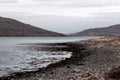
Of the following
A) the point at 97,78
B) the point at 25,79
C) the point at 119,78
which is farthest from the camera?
the point at 25,79

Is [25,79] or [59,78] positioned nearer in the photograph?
[59,78]

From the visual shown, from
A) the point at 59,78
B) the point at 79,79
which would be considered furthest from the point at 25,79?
the point at 79,79

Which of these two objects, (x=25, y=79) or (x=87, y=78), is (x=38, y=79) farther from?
(x=87, y=78)

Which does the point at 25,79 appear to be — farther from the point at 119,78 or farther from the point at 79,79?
the point at 119,78

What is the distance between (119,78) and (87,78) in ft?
9.46

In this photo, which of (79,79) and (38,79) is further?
(38,79)

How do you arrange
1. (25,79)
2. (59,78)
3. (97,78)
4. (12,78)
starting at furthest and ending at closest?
(12,78) → (25,79) → (59,78) → (97,78)

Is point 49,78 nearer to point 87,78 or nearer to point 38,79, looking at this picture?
point 38,79

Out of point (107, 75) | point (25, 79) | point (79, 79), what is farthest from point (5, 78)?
point (107, 75)

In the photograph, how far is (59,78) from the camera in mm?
27125

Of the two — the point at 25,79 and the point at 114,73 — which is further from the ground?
the point at 114,73

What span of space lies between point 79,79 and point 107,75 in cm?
242

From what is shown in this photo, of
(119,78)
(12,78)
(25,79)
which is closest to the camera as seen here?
(119,78)

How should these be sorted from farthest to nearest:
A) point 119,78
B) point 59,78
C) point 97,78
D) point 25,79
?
1. point 25,79
2. point 59,78
3. point 97,78
4. point 119,78
